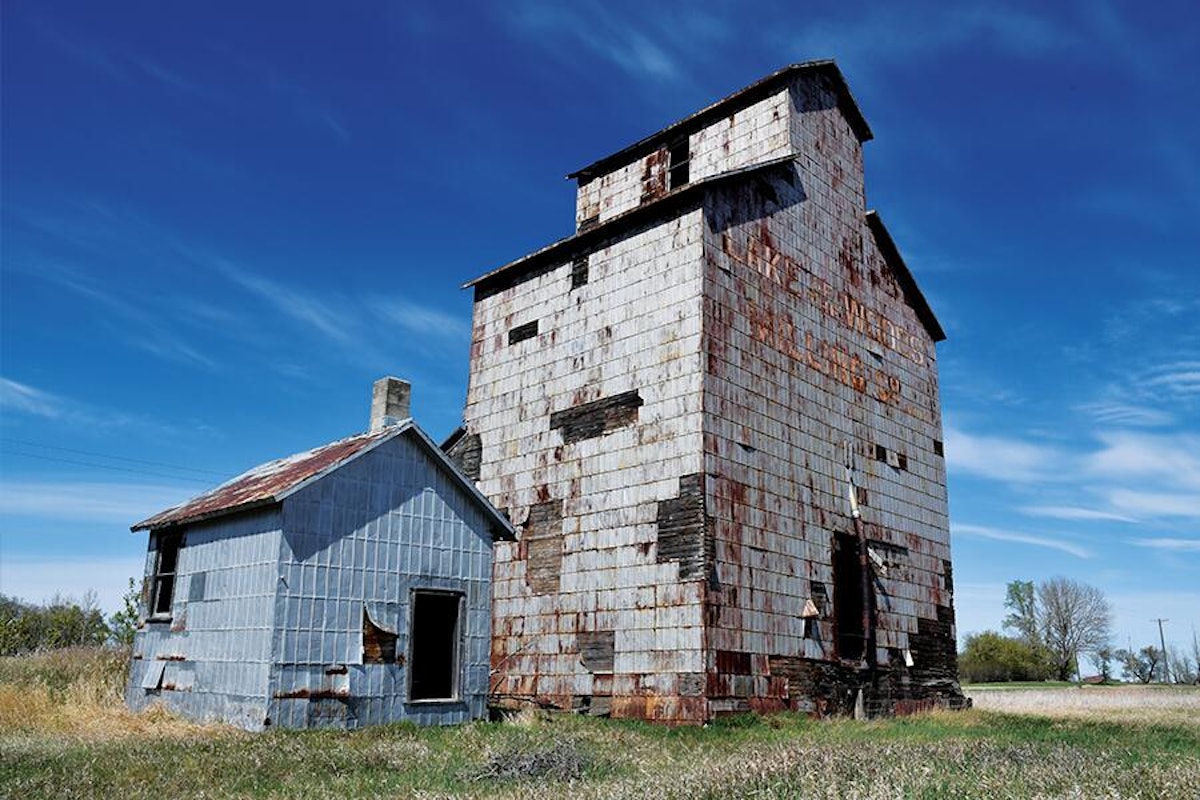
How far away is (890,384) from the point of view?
26031 millimetres

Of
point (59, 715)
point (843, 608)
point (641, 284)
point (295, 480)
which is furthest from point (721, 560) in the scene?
point (59, 715)

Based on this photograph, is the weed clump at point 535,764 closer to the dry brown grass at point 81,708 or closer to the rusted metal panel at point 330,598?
the rusted metal panel at point 330,598

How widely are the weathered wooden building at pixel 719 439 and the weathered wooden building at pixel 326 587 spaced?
9.39ft

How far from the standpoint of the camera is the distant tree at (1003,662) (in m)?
79.2

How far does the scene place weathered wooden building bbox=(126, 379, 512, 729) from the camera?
15.9 m

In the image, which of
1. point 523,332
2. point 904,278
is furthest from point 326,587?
point 904,278

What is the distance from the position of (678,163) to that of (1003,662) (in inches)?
2721

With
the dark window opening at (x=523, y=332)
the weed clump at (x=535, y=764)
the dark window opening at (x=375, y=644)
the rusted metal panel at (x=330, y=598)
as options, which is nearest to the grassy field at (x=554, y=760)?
the weed clump at (x=535, y=764)

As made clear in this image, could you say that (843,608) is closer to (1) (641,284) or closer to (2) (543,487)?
(2) (543,487)

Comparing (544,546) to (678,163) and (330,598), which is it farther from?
(678,163)

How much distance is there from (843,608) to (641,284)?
904cm

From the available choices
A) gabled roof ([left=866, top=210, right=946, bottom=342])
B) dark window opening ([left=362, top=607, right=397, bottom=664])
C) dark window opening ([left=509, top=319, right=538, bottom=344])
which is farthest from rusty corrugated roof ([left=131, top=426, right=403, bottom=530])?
gabled roof ([left=866, top=210, right=946, bottom=342])

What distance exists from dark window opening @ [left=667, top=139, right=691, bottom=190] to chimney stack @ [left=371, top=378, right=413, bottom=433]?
9522 mm

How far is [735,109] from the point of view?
24297 millimetres
